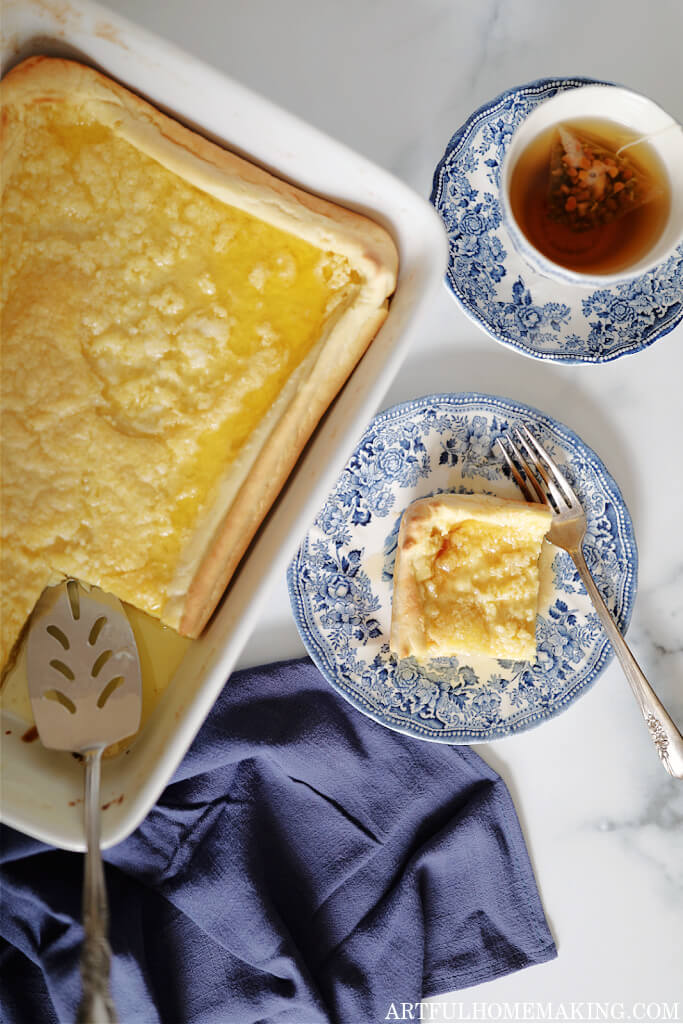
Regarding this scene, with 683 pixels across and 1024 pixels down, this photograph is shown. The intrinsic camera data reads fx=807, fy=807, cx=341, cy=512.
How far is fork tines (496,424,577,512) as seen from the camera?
5.01 feet

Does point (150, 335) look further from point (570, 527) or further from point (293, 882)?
point (293, 882)

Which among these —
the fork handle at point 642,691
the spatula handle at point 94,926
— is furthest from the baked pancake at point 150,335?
the fork handle at point 642,691

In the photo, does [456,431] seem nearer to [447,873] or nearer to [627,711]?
[627,711]

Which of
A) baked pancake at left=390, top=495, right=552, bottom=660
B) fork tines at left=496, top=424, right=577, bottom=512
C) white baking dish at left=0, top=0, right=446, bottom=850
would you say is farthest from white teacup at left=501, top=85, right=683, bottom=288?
baked pancake at left=390, top=495, right=552, bottom=660

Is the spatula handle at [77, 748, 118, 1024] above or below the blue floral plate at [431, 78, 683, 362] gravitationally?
below

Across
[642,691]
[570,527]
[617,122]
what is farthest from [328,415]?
[642,691]

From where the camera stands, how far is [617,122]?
1.34 m

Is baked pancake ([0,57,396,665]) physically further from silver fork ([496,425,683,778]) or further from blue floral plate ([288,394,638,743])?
silver fork ([496,425,683,778])

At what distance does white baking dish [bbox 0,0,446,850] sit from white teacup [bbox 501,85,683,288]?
0.68 ft

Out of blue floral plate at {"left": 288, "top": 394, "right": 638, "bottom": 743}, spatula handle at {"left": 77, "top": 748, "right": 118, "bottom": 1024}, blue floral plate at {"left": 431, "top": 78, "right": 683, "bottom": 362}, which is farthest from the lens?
blue floral plate at {"left": 288, "top": 394, "right": 638, "bottom": 743}

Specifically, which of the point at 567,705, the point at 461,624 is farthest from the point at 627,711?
the point at 461,624

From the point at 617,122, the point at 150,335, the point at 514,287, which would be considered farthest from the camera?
the point at 514,287

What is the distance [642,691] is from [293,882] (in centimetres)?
79

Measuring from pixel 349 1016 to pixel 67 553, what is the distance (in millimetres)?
1116
